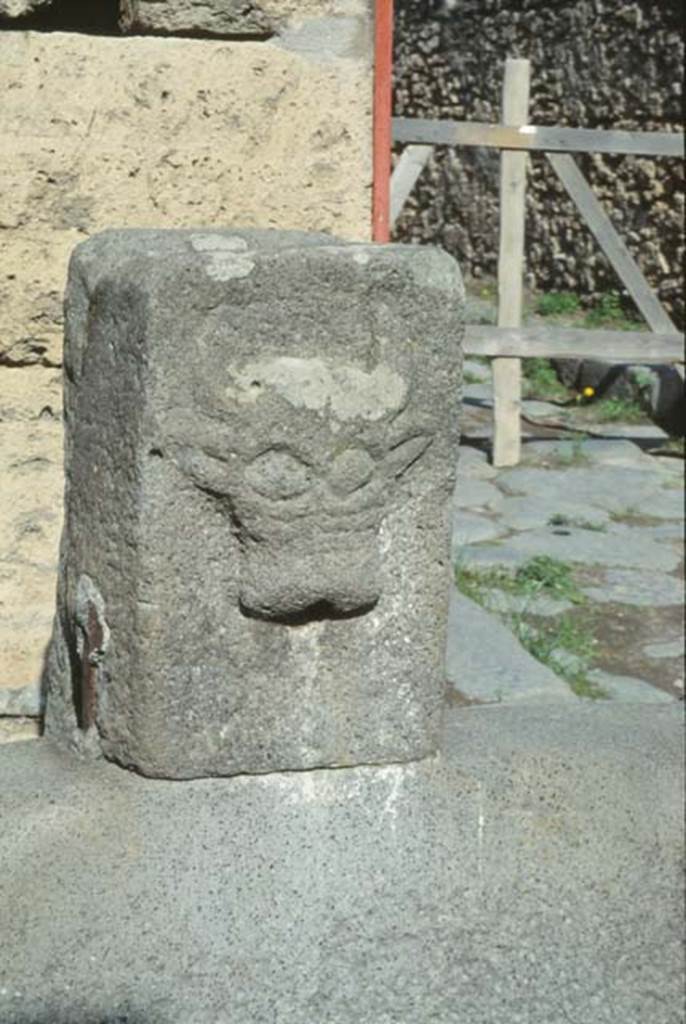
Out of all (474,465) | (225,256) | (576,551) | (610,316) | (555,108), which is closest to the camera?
(225,256)

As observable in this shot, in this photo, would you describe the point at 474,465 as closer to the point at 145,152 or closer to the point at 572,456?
the point at 572,456

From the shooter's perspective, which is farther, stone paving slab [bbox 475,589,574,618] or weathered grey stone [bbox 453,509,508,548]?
weathered grey stone [bbox 453,509,508,548]

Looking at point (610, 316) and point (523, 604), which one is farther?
point (610, 316)

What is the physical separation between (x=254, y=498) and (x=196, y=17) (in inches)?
35.3

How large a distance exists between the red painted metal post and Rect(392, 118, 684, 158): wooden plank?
3916 millimetres

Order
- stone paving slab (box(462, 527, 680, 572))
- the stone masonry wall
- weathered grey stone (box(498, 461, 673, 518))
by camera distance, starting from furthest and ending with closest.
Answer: the stone masonry wall, weathered grey stone (box(498, 461, 673, 518)), stone paving slab (box(462, 527, 680, 572))

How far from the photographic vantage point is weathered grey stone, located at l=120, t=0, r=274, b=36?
7.36ft

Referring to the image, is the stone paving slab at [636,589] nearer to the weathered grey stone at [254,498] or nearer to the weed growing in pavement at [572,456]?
the weed growing in pavement at [572,456]

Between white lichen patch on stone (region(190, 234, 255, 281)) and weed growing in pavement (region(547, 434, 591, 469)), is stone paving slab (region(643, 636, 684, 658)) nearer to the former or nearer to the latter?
weed growing in pavement (region(547, 434, 591, 469))

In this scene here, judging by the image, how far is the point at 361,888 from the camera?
5.98 ft

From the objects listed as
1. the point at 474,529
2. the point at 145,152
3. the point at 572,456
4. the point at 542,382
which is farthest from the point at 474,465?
the point at 145,152

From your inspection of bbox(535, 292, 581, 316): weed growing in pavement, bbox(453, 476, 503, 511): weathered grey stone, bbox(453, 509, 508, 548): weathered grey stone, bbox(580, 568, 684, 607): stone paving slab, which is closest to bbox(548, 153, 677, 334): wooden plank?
bbox(453, 476, 503, 511): weathered grey stone

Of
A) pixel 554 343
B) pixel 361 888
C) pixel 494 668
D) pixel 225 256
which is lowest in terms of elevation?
pixel 554 343

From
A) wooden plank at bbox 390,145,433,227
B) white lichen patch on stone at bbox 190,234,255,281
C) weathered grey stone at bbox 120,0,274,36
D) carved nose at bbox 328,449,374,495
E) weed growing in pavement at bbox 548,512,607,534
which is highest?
weathered grey stone at bbox 120,0,274,36
